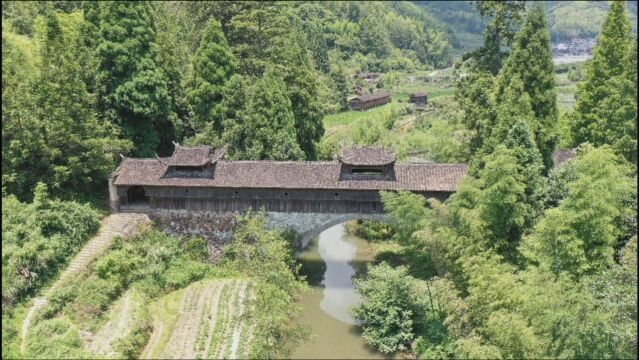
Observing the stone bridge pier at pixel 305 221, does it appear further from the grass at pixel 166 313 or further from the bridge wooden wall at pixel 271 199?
the grass at pixel 166 313

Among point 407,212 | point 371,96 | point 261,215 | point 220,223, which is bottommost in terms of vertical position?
point 371,96

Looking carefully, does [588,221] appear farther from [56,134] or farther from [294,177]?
[56,134]

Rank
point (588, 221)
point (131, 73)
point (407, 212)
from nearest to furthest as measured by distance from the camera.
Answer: point (588, 221) < point (407, 212) < point (131, 73)

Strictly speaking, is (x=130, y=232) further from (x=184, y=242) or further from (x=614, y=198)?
(x=614, y=198)

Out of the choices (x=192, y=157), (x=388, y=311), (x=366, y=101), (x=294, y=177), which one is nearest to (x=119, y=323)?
(x=192, y=157)

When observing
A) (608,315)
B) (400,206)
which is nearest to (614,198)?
(608,315)

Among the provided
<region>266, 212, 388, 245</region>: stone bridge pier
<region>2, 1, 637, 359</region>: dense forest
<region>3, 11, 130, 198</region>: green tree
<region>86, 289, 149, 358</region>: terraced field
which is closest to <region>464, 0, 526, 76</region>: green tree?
<region>2, 1, 637, 359</region>: dense forest

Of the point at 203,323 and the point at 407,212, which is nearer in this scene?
the point at 203,323
